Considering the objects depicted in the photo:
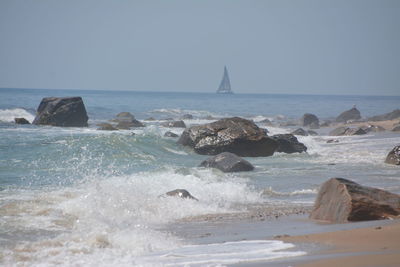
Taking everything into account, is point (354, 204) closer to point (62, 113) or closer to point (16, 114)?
point (62, 113)

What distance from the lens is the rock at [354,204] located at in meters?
7.79

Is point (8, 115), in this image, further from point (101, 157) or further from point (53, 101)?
point (101, 157)

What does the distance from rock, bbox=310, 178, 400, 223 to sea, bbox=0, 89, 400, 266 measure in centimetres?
157

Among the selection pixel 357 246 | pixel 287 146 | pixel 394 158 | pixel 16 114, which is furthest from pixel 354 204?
pixel 16 114

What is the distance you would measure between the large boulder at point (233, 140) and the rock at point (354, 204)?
10.5 metres

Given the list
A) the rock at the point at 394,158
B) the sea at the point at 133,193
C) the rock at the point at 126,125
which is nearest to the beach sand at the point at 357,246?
the sea at the point at 133,193

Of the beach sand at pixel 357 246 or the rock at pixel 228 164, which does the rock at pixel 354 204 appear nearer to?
the beach sand at pixel 357 246

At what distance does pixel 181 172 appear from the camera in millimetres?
13719

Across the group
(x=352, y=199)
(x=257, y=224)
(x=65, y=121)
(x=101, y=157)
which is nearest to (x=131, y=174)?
(x=101, y=157)

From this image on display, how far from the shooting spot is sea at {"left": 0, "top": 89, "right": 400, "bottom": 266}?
6.46m

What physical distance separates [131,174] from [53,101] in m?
15.5

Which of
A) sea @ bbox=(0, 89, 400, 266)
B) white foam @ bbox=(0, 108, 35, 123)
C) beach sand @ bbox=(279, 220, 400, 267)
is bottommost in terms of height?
white foam @ bbox=(0, 108, 35, 123)

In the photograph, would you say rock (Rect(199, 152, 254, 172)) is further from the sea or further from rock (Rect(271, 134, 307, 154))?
rock (Rect(271, 134, 307, 154))

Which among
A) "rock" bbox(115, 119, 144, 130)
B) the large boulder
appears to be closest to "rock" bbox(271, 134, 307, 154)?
the large boulder
